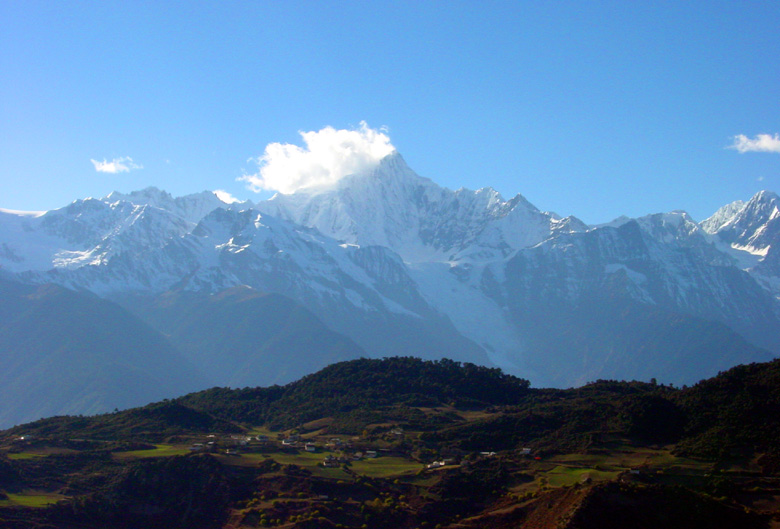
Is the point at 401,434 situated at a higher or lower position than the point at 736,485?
higher

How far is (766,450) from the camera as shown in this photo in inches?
4286

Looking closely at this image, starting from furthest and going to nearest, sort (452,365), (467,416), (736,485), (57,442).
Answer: (452,365) < (467,416) < (57,442) < (736,485)

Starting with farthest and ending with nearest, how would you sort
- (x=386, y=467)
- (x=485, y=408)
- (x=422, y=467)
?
1. (x=485, y=408)
2. (x=386, y=467)
3. (x=422, y=467)

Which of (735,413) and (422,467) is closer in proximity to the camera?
(735,413)

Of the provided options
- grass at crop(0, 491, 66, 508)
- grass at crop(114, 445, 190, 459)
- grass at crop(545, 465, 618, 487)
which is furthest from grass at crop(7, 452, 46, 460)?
grass at crop(545, 465, 618, 487)

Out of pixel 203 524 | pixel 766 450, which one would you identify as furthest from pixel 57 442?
pixel 766 450

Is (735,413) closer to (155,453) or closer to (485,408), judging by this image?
(485,408)

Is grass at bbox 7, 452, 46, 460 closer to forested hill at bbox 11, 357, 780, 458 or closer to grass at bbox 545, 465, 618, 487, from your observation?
forested hill at bbox 11, 357, 780, 458

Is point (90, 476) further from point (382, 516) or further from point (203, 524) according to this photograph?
point (382, 516)

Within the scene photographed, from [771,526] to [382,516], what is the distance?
136 ft

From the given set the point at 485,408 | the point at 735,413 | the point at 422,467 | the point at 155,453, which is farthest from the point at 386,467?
the point at 735,413

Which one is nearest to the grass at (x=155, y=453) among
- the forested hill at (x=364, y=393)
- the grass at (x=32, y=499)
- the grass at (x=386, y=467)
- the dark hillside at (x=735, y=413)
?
the grass at (x=32, y=499)

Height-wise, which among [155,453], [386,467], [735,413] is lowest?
[386,467]

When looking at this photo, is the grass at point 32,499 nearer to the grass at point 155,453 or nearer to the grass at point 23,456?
the grass at point 23,456
